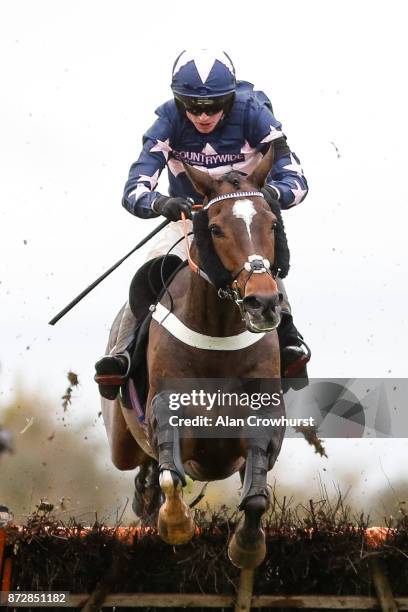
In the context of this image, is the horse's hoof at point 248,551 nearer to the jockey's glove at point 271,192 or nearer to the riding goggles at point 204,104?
the jockey's glove at point 271,192

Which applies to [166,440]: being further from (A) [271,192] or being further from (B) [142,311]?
(A) [271,192]

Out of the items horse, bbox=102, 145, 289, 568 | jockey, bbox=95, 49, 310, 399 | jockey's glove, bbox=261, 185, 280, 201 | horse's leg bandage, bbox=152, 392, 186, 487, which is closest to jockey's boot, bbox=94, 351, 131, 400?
jockey, bbox=95, 49, 310, 399

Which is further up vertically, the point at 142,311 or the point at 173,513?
the point at 142,311

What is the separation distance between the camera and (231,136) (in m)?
8.99

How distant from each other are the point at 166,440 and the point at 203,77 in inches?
105

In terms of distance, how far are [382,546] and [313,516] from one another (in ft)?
1.63

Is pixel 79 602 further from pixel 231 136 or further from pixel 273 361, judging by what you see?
pixel 231 136

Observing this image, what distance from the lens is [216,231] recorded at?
749 cm

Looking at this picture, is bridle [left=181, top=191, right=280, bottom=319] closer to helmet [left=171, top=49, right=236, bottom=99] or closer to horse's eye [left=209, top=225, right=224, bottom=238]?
horse's eye [left=209, top=225, right=224, bottom=238]

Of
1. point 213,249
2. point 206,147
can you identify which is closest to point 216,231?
point 213,249

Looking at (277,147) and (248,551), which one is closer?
(248,551)

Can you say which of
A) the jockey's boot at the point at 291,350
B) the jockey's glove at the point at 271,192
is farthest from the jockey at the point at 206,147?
the jockey's glove at the point at 271,192

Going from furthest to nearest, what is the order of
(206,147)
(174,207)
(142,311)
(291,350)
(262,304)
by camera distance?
(206,147), (142,311), (291,350), (174,207), (262,304)

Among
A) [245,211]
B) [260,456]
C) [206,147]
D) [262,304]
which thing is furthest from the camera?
[206,147]
